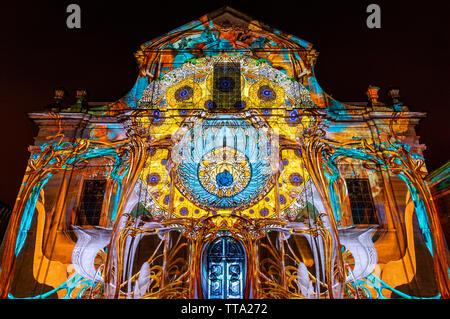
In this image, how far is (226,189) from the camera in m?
12.2

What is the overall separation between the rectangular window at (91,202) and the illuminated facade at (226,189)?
0.04 m

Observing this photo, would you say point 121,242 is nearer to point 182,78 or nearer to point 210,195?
point 210,195

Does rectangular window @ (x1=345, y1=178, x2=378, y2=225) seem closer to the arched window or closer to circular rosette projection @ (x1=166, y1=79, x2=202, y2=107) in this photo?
the arched window

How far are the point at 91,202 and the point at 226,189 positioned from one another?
5450 millimetres

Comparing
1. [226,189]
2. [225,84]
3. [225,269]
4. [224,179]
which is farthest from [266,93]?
[225,269]

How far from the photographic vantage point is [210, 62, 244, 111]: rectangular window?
544 inches

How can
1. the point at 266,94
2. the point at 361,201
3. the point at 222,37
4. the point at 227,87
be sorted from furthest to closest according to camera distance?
1. the point at 222,37
2. the point at 227,87
3. the point at 266,94
4. the point at 361,201

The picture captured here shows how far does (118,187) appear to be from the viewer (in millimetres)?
12281

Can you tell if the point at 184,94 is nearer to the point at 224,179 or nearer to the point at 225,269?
the point at 224,179

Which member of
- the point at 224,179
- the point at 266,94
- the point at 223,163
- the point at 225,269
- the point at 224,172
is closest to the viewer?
the point at 225,269

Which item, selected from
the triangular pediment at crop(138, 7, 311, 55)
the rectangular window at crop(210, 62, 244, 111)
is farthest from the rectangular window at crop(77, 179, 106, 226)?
the triangular pediment at crop(138, 7, 311, 55)
